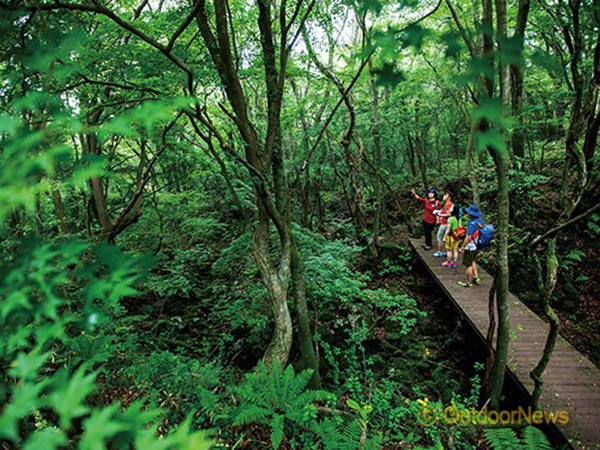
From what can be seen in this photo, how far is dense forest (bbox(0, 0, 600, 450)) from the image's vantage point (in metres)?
1.17

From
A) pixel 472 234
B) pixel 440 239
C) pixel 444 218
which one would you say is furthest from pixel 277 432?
pixel 440 239

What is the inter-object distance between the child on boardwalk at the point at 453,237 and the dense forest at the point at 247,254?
10 centimetres

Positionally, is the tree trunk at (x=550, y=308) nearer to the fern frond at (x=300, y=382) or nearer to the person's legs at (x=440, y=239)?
the fern frond at (x=300, y=382)

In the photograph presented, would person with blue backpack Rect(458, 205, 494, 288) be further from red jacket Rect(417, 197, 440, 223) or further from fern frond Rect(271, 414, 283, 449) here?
fern frond Rect(271, 414, 283, 449)

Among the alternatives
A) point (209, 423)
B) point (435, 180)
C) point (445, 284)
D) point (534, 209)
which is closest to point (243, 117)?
point (209, 423)

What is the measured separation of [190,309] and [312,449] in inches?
214

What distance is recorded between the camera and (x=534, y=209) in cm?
861

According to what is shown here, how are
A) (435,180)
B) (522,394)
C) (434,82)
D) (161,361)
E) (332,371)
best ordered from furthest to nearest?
(435,180), (434,82), (332,371), (522,394), (161,361)

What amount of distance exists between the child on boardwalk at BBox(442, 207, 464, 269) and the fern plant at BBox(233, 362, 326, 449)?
5.50 m

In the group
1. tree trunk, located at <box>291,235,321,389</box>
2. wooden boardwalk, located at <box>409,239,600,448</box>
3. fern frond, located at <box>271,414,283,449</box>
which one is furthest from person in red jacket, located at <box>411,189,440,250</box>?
fern frond, located at <box>271,414,283,449</box>

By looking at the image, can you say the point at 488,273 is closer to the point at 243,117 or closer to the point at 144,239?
the point at 243,117

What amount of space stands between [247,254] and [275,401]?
3.04 m

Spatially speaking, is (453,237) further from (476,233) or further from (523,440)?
(523,440)

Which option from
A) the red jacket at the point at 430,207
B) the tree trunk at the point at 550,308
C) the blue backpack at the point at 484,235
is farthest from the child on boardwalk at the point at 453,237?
the tree trunk at the point at 550,308
